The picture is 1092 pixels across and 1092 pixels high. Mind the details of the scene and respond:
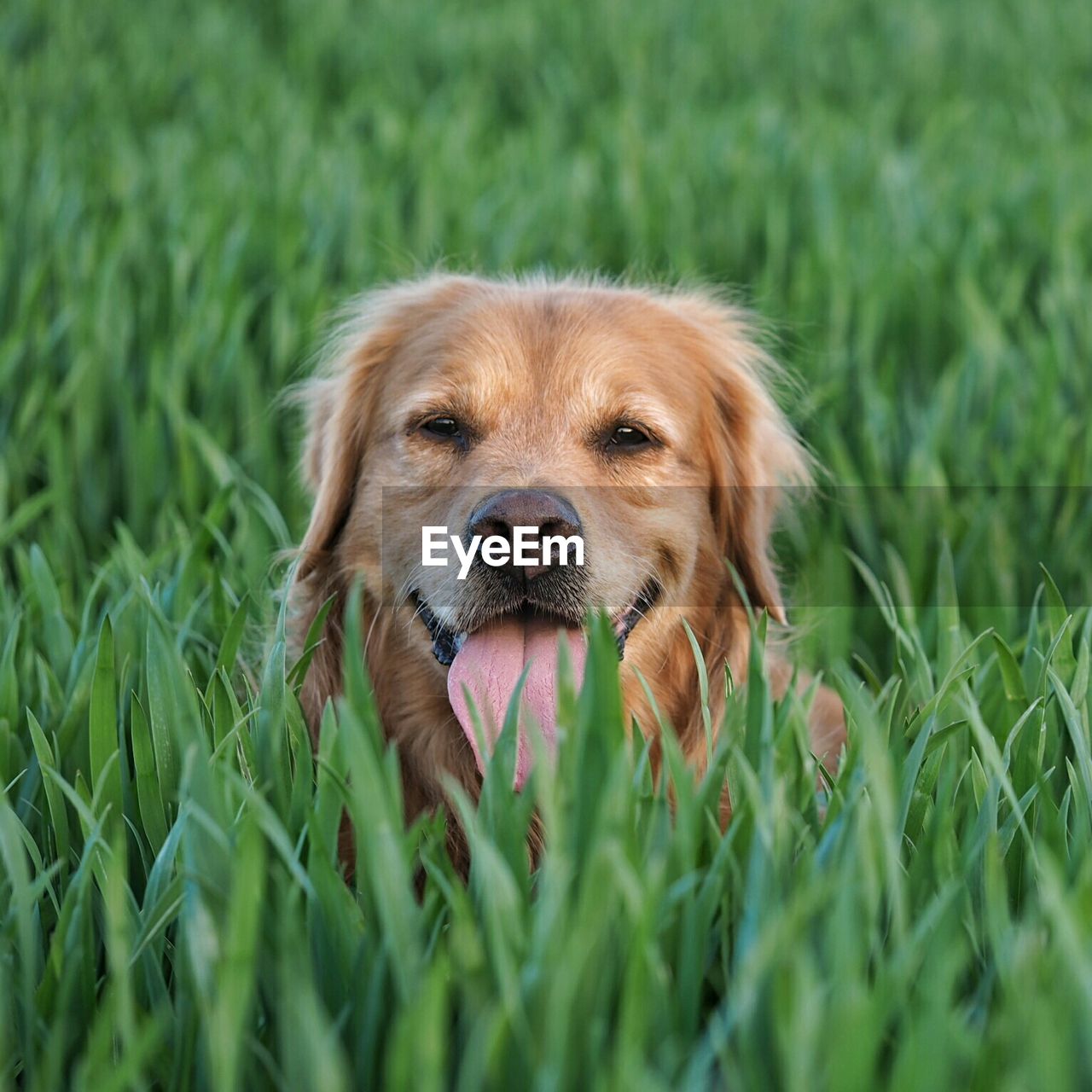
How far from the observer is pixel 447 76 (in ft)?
24.8

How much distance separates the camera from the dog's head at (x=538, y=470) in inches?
77.9

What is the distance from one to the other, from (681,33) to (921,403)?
5.40 m

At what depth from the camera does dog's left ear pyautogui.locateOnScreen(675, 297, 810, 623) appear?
2398 mm

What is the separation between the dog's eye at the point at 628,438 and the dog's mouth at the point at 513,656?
277mm

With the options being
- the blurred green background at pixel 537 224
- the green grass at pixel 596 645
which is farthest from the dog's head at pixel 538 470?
the blurred green background at pixel 537 224

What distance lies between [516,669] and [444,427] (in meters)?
0.46

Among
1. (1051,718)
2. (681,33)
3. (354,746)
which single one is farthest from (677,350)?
(681,33)

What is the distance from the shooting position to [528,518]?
187cm

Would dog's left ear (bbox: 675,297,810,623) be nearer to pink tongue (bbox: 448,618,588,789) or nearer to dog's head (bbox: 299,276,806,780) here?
dog's head (bbox: 299,276,806,780)

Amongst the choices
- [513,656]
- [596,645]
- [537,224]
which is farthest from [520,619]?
[537,224]

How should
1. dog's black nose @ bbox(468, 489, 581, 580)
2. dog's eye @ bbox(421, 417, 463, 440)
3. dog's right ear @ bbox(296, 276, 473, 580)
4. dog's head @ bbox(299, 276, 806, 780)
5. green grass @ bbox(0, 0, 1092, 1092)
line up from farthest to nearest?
dog's right ear @ bbox(296, 276, 473, 580), dog's eye @ bbox(421, 417, 463, 440), dog's head @ bbox(299, 276, 806, 780), dog's black nose @ bbox(468, 489, 581, 580), green grass @ bbox(0, 0, 1092, 1092)

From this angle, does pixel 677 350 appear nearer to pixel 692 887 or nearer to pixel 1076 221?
pixel 692 887

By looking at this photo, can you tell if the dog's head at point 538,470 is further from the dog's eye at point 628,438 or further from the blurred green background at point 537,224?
the blurred green background at point 537,224

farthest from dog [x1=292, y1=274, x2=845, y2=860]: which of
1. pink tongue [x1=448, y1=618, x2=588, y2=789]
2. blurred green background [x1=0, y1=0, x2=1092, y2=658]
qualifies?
blurred green background [x1=0, y1=0, x2=1092, y2=658]
